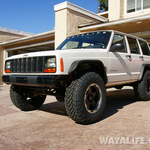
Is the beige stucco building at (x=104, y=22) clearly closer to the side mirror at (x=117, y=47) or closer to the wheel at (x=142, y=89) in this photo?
the wheel at (x=142, y=89)

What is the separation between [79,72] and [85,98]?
1.63 ft

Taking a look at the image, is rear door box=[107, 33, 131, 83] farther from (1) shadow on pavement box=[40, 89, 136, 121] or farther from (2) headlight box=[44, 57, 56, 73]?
(2) headlight box=[44, 57, 56, 73]

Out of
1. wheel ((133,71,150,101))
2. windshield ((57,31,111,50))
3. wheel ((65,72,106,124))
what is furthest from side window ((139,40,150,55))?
wheel ((65,72,106,124))

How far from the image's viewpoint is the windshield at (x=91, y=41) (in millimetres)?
4105

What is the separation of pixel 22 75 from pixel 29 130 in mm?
1107

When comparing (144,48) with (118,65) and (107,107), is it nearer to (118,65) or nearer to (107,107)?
(118,65)

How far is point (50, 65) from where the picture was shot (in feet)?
10.2

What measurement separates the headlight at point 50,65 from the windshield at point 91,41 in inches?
45.6

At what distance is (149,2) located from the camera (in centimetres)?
976

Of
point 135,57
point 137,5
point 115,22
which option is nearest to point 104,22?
point 115,22

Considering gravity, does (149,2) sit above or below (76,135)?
above

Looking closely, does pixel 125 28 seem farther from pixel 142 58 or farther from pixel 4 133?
pixel 4 133

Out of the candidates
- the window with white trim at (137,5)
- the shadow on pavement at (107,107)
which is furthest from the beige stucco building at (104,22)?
the shadow on pavement at (107,107)

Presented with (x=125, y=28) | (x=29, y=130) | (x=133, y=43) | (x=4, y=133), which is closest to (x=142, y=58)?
(x=133, y=43)
